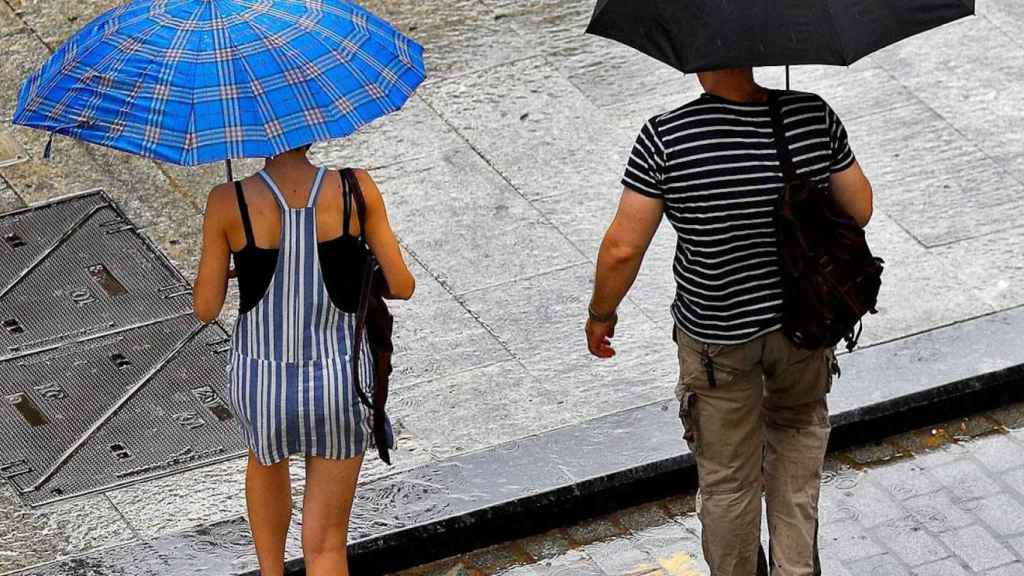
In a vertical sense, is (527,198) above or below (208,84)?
below

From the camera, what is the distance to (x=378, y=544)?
591 cm

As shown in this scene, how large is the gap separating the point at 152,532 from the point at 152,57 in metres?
2.05

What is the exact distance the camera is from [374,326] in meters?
5.01

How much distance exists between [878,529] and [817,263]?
158cm

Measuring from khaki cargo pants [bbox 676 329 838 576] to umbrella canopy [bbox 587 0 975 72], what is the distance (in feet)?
2.64

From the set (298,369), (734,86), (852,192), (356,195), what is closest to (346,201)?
(356,195)

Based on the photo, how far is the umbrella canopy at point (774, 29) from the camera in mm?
4633

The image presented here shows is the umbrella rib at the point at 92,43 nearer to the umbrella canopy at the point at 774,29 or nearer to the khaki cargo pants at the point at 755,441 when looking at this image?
the umbrella canopy at the point at 774,29

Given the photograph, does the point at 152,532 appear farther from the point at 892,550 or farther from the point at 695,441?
the point at 892,550

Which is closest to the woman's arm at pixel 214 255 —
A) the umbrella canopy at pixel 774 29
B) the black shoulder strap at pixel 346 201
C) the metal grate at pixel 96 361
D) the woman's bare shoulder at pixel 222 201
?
the woman's bare shoulder at pixel 222 201

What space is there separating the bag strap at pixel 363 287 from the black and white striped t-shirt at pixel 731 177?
704 mm

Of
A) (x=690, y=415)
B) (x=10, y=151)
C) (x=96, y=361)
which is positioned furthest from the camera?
(x=10, y=151)

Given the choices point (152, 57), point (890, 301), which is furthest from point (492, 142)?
point (152, 57)

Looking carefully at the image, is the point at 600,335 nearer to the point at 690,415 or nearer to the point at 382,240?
the point at 690,415
